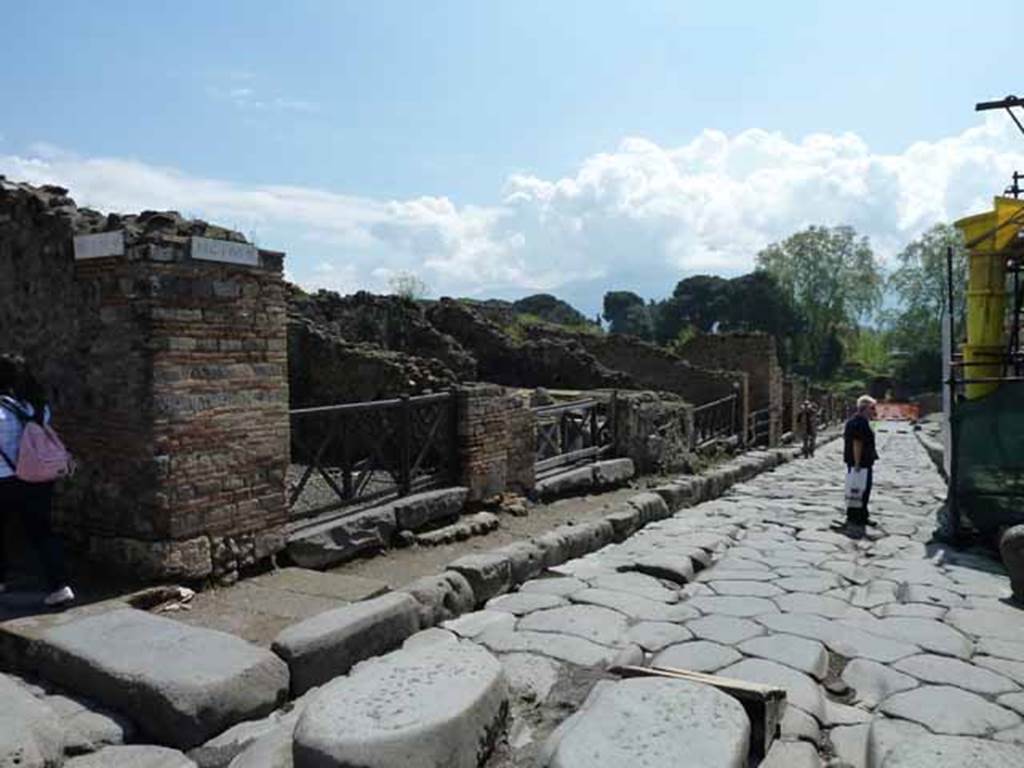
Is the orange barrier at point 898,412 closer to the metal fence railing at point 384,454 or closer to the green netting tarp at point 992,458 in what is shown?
the green netting tarp at point 992,458

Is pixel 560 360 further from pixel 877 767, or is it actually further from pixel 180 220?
pixel 877 767

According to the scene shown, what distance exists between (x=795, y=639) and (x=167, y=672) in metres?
3.39

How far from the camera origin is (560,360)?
1970 cm

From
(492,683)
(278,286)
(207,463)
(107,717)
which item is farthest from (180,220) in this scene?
(492,683)

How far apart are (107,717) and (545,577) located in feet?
11.4

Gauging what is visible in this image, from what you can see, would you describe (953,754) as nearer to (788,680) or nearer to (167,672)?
(788,680)

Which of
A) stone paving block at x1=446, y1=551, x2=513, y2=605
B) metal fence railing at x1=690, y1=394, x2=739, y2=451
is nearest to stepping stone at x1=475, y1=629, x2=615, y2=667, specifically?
stone paving block at x1=446, y1=551, x2=513, y2=605

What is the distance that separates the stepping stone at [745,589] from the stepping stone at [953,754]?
7.96 ft

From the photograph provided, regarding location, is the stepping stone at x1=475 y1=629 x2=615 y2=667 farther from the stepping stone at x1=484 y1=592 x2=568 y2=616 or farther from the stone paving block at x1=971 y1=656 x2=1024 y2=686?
the stone paving block at x1=971 y1=656 x2=1024 y2=686

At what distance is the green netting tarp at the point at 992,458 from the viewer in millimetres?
7254

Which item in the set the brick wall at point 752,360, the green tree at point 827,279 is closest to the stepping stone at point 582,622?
the brick wall at point 752,360

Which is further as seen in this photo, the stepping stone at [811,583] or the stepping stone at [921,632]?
the stepping stone at [811,583]

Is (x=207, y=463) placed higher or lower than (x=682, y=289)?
lower

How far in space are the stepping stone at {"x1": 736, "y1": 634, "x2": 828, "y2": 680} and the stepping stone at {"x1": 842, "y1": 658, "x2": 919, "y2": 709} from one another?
0.14 m
